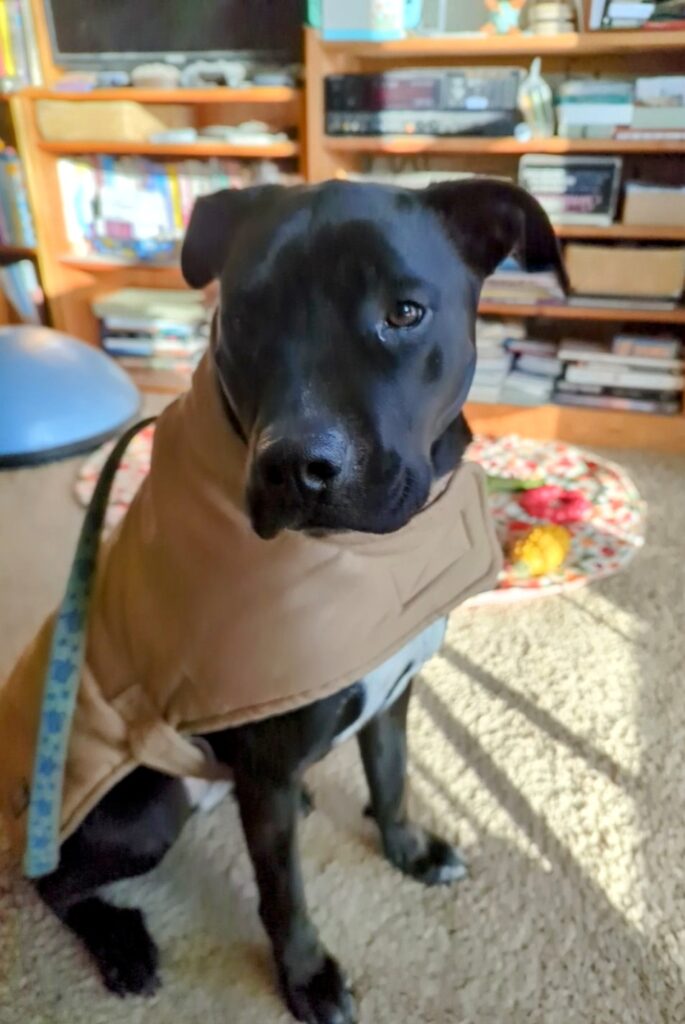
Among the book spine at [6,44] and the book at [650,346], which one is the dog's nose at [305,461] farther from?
the book spine at [6,44]

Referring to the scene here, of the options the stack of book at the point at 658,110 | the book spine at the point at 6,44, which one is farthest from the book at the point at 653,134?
the book spine at the point at 6,44

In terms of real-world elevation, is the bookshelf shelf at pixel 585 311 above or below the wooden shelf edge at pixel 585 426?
above

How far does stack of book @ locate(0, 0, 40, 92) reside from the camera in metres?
2.55

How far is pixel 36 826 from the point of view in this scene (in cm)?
83

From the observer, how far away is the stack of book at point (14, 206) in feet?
8.82

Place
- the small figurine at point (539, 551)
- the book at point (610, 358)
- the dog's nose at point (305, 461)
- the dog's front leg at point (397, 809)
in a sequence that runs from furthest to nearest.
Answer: the book at point (610, 358)
the small figurine at point (539, 551)
the dog's front leg at point (397, 809)
the dog's nose at point (305, 461)

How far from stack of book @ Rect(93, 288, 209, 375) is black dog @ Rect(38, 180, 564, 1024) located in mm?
1872

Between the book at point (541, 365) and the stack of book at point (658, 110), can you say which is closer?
the stack of book at point (658, 110)

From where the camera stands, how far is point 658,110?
2.07 meters

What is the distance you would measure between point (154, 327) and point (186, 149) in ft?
1.85

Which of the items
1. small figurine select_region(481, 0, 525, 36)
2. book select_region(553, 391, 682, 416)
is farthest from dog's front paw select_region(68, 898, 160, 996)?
small figurine select_region(481, 0, 525, 36)

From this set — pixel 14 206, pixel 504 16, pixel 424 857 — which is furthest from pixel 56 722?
pixel 14 206

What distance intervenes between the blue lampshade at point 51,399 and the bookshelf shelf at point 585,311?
1.08 meters

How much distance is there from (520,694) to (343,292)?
3.08 feet
